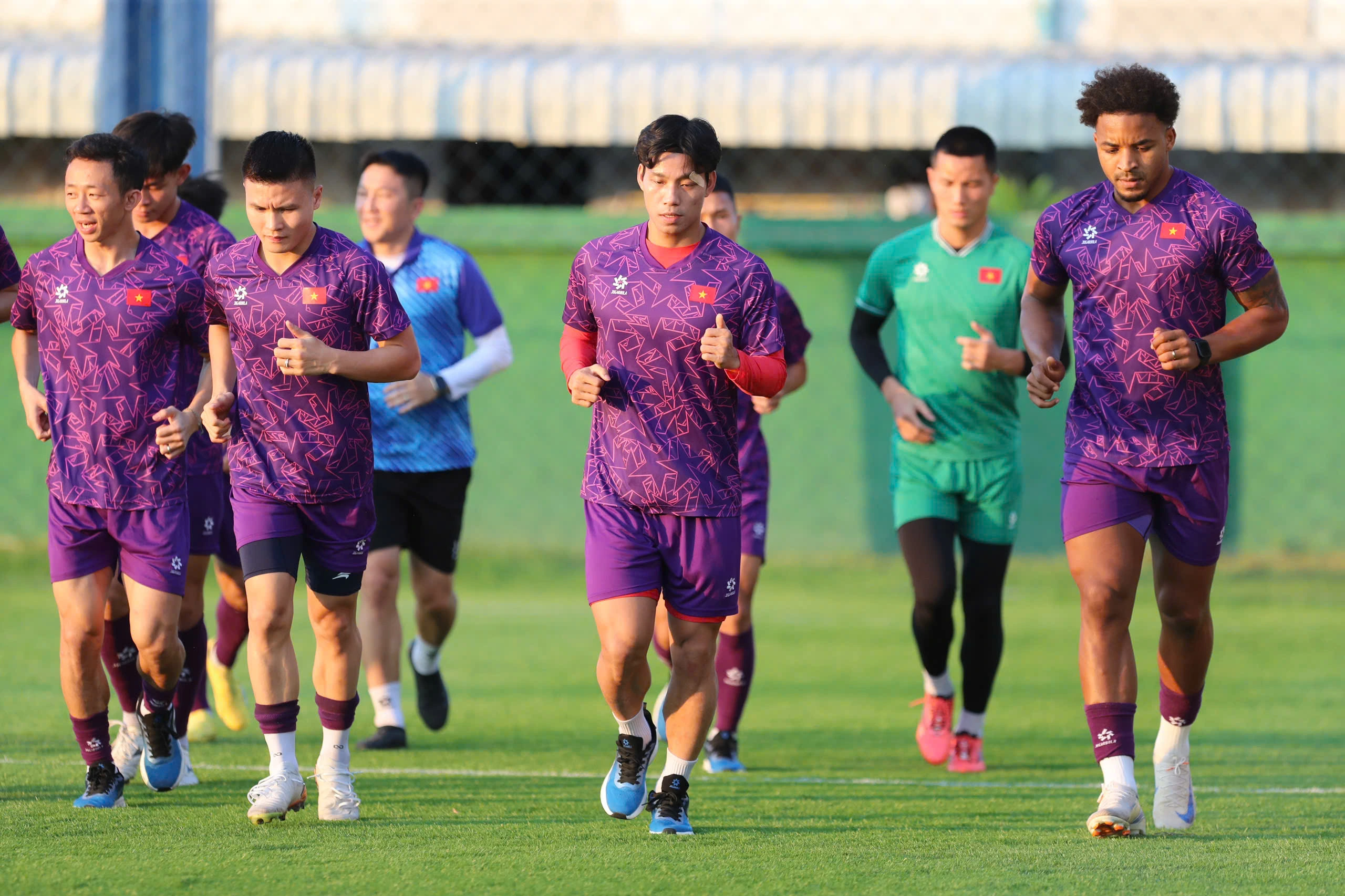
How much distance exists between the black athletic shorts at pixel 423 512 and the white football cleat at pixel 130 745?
Answer: 1.30 metres

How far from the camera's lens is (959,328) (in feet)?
21.8

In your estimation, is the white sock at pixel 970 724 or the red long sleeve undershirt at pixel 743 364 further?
the white sock at pixel 970 724

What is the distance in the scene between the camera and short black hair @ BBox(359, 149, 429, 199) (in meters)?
6.90

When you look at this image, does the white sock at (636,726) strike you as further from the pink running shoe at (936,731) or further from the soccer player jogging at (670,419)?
the pink running shoe at (936,731)

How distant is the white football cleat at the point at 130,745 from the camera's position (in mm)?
5789

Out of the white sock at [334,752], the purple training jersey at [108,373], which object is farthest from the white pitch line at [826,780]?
the purple training jersey at [108,373]

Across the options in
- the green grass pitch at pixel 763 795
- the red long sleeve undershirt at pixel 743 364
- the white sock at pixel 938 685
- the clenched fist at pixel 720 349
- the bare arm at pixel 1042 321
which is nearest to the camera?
the green grass pitch at pixel 763 795

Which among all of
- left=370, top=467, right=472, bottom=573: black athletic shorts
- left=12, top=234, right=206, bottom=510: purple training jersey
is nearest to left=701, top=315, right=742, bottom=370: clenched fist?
left=12, top=234, right=206, bottom=510: purple training jersey

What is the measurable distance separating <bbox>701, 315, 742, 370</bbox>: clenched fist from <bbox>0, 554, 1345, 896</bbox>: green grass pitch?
135 centimetres

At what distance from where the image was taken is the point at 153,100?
9547mm

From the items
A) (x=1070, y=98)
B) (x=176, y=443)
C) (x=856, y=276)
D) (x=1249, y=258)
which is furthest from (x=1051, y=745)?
(x=1070, y=98)

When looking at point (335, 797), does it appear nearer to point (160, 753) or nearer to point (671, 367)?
point (160, 753)

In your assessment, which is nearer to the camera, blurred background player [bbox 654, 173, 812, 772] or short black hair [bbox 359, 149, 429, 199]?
blurred background player [bbox 654, 173, 812, 772]

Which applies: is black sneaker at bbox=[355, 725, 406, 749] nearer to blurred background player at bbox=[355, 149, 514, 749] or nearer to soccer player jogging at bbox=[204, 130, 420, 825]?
blurred background player at bbox=[355, 149, 514, 749]
